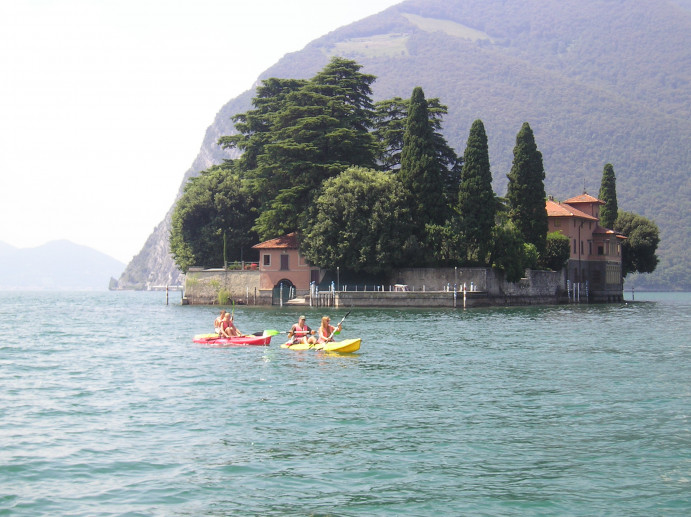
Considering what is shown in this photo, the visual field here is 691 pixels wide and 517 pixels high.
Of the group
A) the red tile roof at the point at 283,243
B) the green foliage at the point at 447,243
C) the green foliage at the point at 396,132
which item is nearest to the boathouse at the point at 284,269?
Result: the red tile roof at the point at 283,243

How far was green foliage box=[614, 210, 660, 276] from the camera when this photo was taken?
10181 centimetres

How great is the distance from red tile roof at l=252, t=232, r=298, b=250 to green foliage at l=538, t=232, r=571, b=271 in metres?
25.2

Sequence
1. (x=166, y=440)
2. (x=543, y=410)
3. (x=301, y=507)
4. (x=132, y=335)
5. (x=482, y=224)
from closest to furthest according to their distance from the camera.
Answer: (x=301, y=507)
(x=166, y=440)
(x=543, y=410)
(x=132, y=335)
(x=482, y=224)

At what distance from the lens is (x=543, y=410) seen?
20391mm

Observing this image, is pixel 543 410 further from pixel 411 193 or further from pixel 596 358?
pixel 411 193

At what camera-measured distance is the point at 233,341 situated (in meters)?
37.4

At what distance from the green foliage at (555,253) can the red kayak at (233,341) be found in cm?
5139

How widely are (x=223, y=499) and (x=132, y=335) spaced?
34.9 m

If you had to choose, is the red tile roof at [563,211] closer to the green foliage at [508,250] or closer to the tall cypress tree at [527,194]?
the tall cypress tree at [527,194]

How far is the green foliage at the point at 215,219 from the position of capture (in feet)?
276

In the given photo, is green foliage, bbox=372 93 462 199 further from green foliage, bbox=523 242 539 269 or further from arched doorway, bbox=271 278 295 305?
arched doorway, bbox=271 278 295 305

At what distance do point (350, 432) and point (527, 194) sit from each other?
2499 inches

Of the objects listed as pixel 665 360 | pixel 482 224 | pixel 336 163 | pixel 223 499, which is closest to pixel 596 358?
pixel 665 360

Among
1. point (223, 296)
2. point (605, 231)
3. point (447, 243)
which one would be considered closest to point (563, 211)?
point (605, 231)
